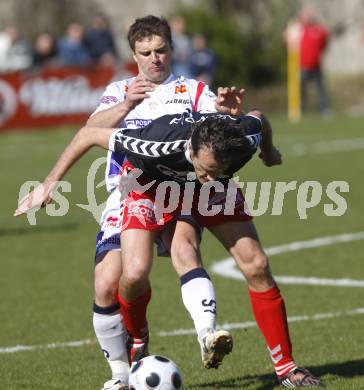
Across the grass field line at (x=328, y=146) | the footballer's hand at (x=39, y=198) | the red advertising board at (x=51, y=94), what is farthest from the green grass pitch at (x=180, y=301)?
the red advertising board at (x=51, y=94)

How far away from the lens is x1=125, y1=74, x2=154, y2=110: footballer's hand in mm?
6758

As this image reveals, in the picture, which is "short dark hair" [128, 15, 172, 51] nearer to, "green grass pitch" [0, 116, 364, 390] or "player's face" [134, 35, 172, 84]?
"player's face" [134, 35, 172, 84]

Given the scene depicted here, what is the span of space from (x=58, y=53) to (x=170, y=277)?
1601 cm

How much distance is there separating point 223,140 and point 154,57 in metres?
1.21

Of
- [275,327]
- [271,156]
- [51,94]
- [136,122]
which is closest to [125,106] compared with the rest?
[136,122]

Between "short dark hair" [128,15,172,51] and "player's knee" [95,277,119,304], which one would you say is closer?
"player's knee" [95,277,119,304]

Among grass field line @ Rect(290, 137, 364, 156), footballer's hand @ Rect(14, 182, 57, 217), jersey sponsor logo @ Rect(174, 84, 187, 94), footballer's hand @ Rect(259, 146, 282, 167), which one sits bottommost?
grass field line @ Rect(290, 137, 364, 156)

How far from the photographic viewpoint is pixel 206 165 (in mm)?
6320

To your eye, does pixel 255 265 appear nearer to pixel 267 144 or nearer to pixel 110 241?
pixel 267 144

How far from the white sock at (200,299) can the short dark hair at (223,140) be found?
2.18 ft

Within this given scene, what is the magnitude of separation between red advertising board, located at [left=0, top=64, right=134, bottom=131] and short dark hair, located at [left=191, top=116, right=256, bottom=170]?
17577mm

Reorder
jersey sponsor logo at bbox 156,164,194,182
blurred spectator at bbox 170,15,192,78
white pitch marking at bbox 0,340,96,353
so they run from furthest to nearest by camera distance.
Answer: blurred spectator at bbox 170,15,192,78 < white pitch marking at bbox 0,340,96,353 < jersey sponsor logo at bbox 156,164,194,182

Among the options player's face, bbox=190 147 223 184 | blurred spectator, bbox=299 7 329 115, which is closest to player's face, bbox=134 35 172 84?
player's face, bbox=190 147 223 184

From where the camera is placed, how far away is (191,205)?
6.88 m
